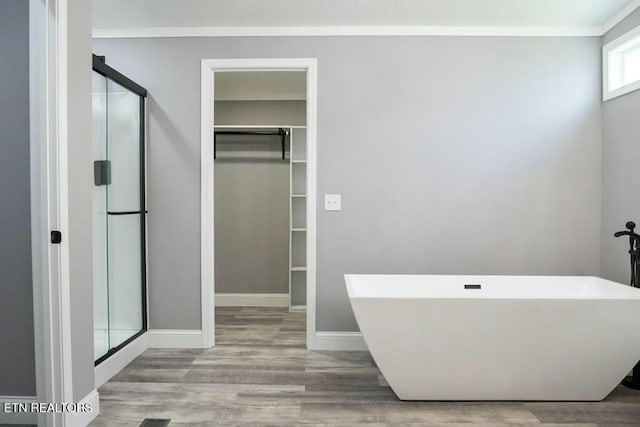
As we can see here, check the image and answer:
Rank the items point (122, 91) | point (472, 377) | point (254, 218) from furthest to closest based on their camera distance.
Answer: point (254, 218) → point (122, 91) → point (472, 377)

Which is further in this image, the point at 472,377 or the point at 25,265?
the point at 472,377

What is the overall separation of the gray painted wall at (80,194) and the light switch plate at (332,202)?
5.13ft

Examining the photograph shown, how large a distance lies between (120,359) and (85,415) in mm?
703

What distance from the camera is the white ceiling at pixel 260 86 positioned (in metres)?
3.75

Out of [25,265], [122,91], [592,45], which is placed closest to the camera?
[25,265]

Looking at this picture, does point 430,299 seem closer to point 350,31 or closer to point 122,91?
point 350,31

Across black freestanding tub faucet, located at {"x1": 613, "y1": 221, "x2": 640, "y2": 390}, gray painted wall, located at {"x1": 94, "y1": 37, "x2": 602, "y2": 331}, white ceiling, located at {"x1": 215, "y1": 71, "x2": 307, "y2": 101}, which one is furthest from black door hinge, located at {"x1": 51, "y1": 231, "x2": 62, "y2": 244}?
black freestanding tub faucet, located at {"x1": 613, "y1": 221, "x2": 640, "y2": 390}

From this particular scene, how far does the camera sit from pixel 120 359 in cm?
261

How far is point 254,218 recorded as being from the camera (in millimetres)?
4340

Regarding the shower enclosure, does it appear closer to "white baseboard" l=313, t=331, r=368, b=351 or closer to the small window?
"white baseboard" l=313, t=331, r=368, b=351

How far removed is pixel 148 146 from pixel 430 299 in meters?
2.33

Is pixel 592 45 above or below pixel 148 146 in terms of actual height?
above

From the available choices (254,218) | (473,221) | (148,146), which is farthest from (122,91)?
(473,221)

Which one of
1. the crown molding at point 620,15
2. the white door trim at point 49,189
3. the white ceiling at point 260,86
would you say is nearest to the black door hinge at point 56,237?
the white door trim at point 49,189
